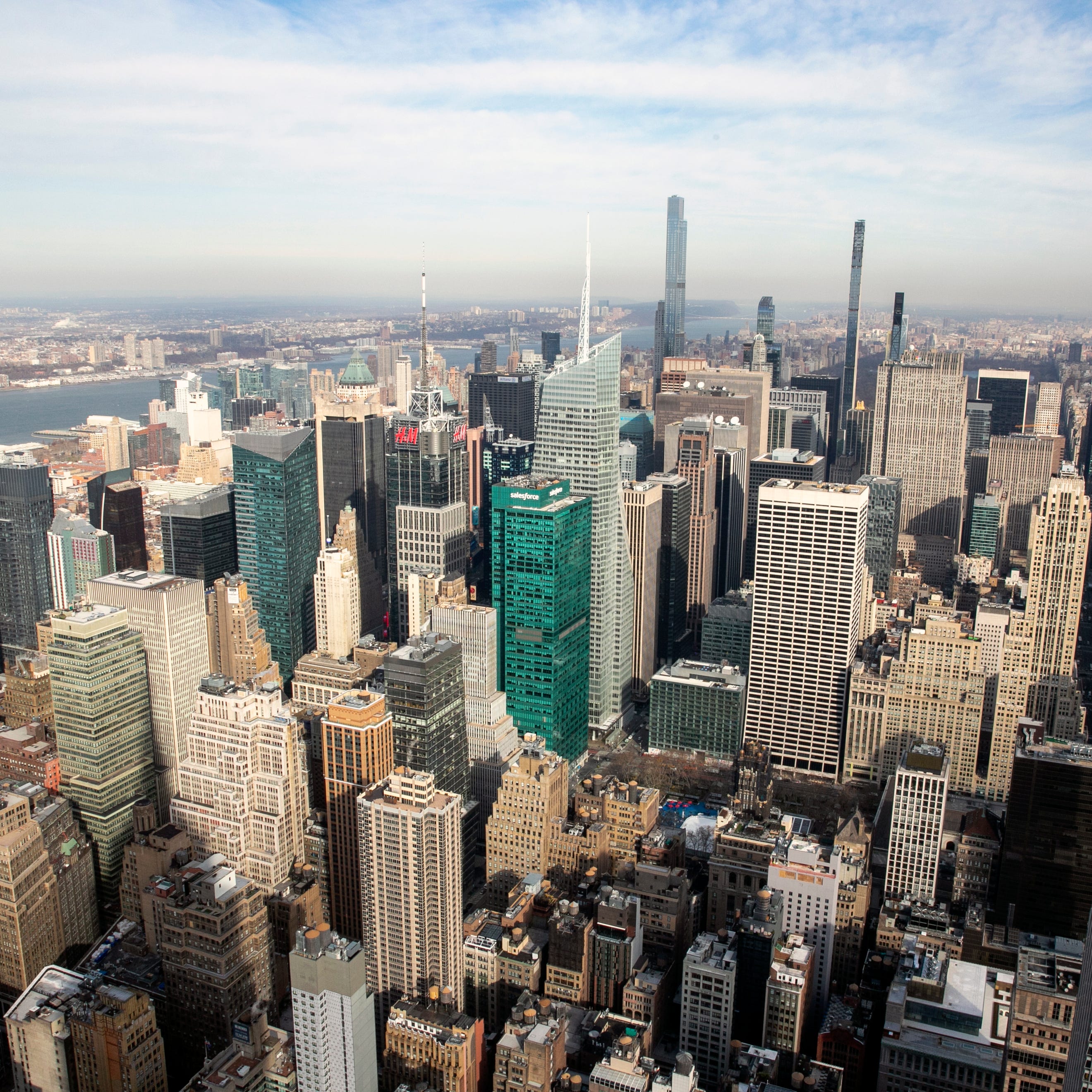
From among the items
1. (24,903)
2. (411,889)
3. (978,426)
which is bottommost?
(24,903)

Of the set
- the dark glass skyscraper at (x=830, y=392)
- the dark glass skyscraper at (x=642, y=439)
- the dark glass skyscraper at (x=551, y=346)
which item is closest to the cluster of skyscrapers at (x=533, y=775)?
the dark glass skyscraper at (x=642, y=439)

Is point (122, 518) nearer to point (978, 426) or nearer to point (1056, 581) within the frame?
point (1056, 581)

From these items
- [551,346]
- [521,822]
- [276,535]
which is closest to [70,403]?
[276,535]

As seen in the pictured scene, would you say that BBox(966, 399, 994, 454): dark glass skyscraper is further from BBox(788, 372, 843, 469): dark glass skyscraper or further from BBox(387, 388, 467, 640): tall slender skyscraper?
BBox(387, 388, 467, 640): tall slender skyscraper

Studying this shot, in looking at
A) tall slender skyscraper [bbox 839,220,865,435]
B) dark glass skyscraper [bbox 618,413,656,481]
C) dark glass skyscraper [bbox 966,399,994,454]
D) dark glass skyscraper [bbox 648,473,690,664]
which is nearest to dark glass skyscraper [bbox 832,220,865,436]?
tall slender skyscraper [bbox 839,220,865,435]

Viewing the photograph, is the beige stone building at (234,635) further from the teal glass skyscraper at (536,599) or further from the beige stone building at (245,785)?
the beige stone building at (245,785)

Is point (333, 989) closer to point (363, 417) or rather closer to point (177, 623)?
point (177, 623)

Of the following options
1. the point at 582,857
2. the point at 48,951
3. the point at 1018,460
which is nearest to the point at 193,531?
the point at 48,951

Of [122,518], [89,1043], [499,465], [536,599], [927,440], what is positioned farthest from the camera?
[927,440]
